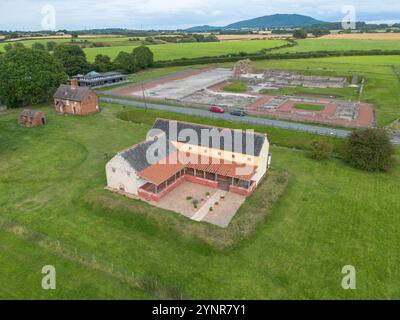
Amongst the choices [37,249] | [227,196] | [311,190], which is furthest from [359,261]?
[37,249]

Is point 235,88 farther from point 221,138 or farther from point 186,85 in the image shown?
point 221,138

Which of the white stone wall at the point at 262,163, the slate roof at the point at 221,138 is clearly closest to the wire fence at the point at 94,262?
the white stone wall at the point at 262,163

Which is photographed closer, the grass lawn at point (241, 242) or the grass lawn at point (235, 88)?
the grass lawn at point (241, 242)

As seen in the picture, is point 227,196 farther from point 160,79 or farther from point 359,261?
point 160,79

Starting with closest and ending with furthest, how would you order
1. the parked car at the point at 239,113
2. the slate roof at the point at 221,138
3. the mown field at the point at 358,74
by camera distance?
the slate roof at the point at 221,138, the parked car at the point at 239,113, the mown field at the point at 358,74

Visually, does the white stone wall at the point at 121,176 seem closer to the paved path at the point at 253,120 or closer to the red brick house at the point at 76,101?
the paved path at the point at 253,120

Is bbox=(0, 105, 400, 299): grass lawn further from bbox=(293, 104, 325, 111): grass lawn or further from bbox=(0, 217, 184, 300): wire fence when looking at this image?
bbox=(293, 104, 325, 111): grass lawn
